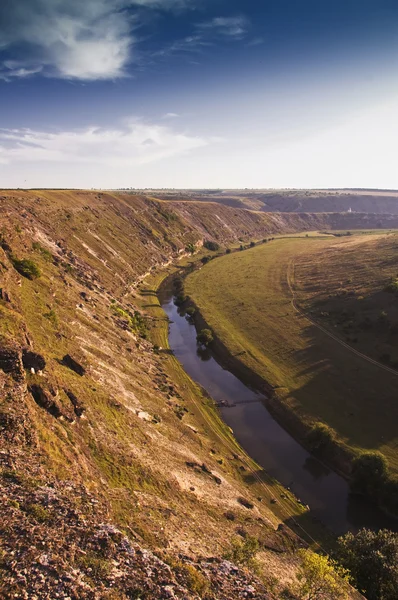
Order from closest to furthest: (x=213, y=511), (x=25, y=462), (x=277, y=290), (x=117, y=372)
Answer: (x=25, y=462) → (x=213, y=511) → (x=117, y=372) → (x=277, y=290)

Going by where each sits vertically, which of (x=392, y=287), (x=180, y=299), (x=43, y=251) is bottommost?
(x=180, y=299)

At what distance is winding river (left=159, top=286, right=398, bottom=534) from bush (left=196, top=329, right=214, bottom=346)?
477 centimetres

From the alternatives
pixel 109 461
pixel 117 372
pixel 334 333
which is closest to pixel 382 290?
pixel 334 333

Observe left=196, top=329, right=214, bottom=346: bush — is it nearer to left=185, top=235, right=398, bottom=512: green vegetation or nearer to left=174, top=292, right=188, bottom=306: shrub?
left=185, top=235, right=398, bottom=512: green vegetation

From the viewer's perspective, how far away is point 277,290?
377 ft

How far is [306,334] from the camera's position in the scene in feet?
276

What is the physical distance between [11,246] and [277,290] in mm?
79053

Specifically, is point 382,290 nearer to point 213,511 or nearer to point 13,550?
point 213,511

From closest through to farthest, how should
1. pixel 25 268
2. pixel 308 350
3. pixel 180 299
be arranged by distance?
1. pixel 25 268
2. pixel 308 350
3. pixel 180 299

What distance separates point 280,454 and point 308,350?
1214 inches

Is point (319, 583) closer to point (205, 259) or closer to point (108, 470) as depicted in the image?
point (108, 470)

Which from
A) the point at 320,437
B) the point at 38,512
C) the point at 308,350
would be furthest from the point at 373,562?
the point at 308,350

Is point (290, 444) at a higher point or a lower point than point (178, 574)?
lower

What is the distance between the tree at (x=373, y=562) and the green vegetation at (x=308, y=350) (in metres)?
11.2
